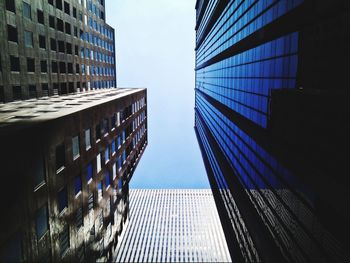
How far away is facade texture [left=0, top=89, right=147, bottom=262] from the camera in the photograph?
15.1 metres

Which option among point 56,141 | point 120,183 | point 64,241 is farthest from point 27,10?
point 120,183

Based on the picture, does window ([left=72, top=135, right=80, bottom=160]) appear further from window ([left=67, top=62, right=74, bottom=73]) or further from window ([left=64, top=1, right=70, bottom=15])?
window ([left=64, top=1, right=70, bottom=15])

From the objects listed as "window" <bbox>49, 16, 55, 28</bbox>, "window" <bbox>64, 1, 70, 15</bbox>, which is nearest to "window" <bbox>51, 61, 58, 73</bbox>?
"window" <bbox>49, 16, 55, 28</bbox>

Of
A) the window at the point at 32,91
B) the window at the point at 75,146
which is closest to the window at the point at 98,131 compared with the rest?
the window at the point at 75,146

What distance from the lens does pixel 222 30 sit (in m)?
61.3

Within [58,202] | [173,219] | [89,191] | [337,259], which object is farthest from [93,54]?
[173,219]

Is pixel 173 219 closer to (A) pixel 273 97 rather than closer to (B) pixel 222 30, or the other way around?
(B) pixel 222 30

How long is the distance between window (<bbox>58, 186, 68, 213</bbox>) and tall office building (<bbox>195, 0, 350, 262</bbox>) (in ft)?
60.7

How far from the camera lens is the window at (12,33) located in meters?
27.4

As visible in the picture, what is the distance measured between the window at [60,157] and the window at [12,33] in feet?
47.0

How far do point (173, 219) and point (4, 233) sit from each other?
571 ft

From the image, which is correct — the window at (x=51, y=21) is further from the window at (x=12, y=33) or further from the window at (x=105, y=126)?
the window at (x=105, y=126)

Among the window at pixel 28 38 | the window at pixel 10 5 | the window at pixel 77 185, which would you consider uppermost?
the window at pixel 10 5

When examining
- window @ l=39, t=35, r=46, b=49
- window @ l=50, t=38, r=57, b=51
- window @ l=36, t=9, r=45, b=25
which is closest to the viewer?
window @ l=36, t=9, r=45, b=25
